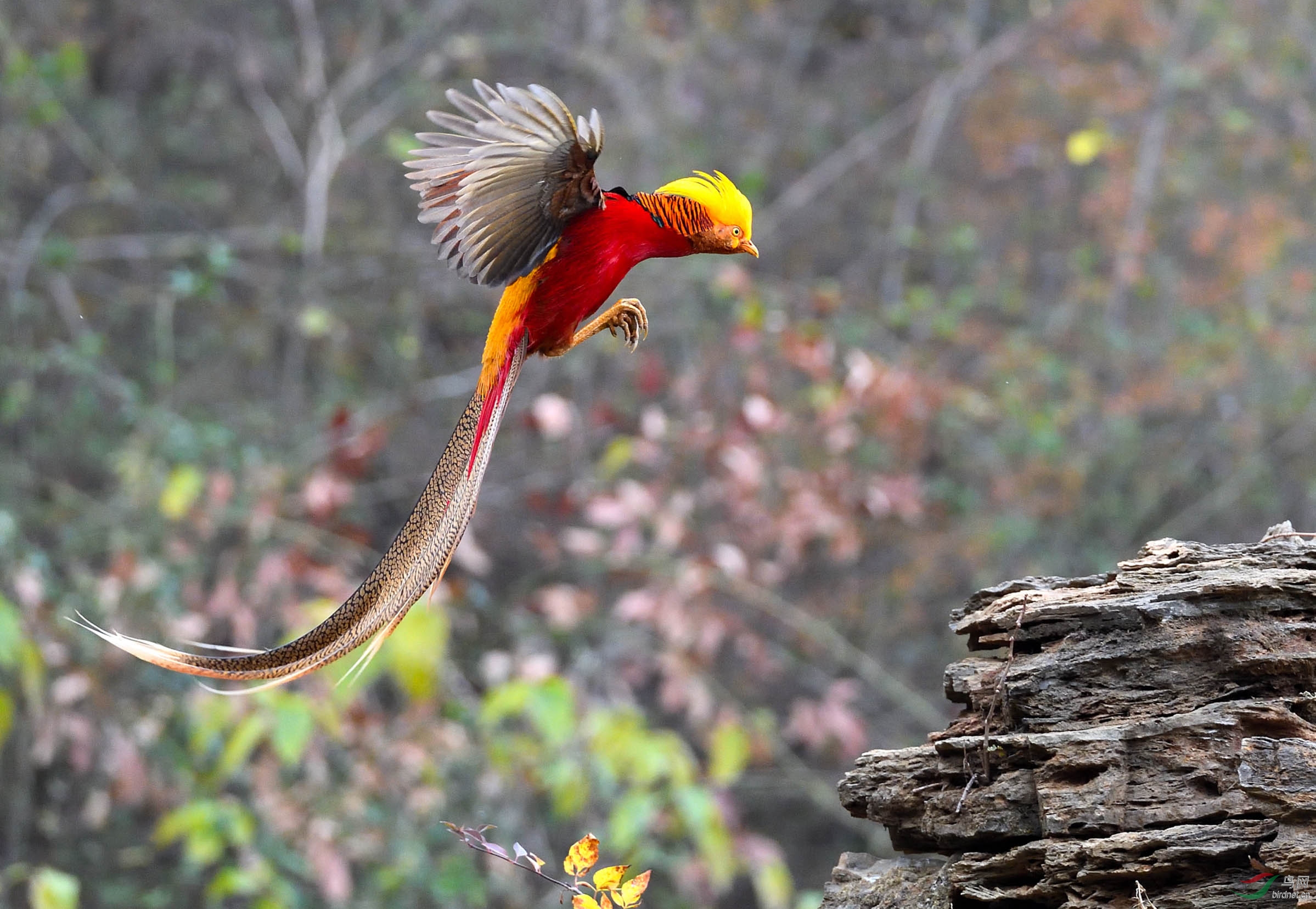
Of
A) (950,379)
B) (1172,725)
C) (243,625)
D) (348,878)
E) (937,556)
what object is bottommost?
(1172,725)

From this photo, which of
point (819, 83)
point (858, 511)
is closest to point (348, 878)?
point (858, 511)

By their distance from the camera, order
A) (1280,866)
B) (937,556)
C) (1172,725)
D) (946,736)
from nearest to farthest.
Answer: (1280,866)
(1172,725)
(946,736)
(937,556)

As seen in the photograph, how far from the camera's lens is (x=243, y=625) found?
11.7ft

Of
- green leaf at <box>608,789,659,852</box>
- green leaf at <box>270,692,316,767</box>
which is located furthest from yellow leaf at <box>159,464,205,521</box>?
green leaf at <box>608,789,659,852</box>

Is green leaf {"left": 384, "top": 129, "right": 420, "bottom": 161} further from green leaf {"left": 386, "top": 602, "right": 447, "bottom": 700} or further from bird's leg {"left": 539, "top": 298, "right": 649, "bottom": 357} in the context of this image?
bird's leg {"left": 539, "top": 298, "right": 649, "bottom": 357}

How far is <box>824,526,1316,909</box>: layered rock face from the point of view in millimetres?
1295

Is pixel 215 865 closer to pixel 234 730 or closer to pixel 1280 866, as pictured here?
pixel 234 730

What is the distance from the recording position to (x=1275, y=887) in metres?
1.26

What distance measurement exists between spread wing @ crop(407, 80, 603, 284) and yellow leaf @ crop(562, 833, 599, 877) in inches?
23.5

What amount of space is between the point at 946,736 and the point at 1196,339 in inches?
170

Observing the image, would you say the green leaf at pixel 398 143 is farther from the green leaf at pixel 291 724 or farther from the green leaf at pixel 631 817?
the green leaf at pixel 631 817

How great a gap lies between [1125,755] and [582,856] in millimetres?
541

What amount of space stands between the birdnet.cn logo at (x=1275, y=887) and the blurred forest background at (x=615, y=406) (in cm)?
179

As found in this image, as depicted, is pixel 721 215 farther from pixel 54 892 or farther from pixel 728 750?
pixel 728 750
